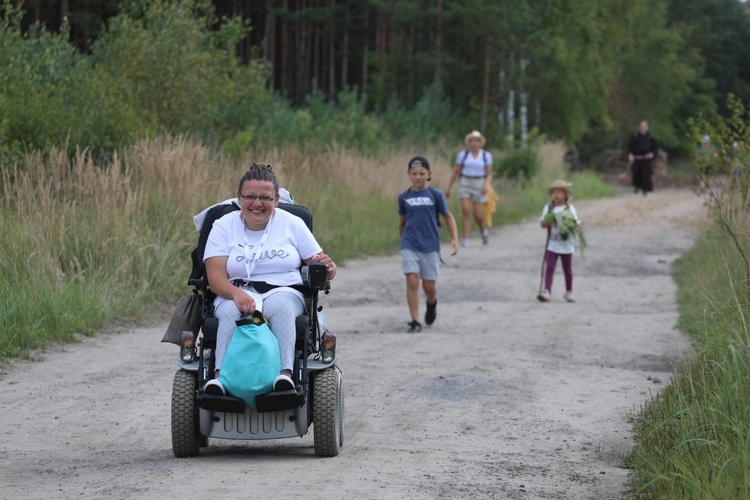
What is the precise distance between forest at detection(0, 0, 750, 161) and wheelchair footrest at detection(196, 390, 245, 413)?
852 centimetres

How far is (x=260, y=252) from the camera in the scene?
7.30 m

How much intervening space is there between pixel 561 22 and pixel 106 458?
3996 cm

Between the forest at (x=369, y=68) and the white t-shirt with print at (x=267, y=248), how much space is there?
25.8 feet

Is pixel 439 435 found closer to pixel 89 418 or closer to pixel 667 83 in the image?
pixel 89 418

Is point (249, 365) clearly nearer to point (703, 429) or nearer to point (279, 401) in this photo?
point (279, 401)

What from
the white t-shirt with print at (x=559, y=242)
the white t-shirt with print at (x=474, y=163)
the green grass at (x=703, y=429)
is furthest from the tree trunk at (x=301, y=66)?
the green grass at (x=703, y=429)

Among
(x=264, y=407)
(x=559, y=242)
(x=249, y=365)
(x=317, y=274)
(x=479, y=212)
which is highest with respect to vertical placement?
(x=317, y=274)

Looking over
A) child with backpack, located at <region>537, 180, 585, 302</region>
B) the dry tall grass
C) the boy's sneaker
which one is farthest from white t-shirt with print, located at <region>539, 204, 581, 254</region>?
the dry tall grass

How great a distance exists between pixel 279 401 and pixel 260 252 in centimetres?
99

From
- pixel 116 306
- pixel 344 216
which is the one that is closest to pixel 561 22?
pixel 344 216

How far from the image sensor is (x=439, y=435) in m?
7.75

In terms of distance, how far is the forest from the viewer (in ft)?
58.7

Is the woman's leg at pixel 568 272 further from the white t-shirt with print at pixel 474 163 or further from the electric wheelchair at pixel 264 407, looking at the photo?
the electric wheelchair at pixel 264 407

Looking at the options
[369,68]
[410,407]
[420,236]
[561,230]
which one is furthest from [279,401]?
[369,68]
